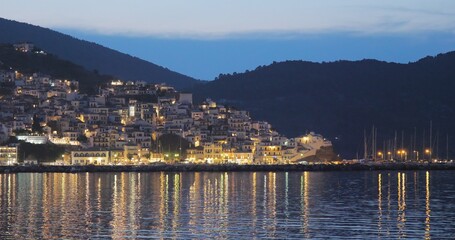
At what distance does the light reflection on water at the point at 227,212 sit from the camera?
33250 millimetres

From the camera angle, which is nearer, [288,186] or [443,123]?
[288,186]

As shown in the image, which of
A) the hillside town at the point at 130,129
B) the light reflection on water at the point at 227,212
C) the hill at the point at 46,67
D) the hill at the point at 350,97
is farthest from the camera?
the hill at the point at 350,97

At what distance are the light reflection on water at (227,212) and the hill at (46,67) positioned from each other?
270 feet

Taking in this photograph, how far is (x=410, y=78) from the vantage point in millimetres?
179125

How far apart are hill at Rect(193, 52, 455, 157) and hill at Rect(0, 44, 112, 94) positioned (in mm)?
21840

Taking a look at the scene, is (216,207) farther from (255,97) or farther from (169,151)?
(255,97)

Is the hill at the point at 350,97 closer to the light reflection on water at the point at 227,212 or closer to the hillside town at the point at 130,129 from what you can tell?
the hillside town at the point at 130,129

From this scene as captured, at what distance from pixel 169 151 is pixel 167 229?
76508 millimetres

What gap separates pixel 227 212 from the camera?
40969 millimetres

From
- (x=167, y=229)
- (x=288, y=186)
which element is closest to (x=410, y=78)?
(x=288, y=186)

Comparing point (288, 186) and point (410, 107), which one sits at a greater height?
point (410, 107)

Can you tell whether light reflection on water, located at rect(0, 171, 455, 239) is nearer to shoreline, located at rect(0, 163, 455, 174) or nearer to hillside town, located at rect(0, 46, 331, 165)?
shoreline, located at rect(0, 163, 455, 174)

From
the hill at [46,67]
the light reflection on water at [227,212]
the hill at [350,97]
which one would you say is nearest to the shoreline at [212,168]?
the light reflection on water at [227,212]

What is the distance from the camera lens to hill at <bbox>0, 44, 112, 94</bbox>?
468 ft
